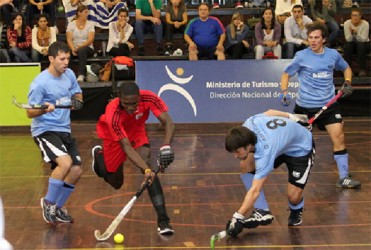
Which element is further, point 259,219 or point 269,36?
point 269,36

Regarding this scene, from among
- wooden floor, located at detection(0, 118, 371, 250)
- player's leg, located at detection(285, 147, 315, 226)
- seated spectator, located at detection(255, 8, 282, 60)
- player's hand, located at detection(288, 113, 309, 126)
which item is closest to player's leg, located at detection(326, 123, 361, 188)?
wooden floor, located at detection(0, 118, 371, 250)

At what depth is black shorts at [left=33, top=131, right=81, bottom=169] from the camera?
8.59 metres

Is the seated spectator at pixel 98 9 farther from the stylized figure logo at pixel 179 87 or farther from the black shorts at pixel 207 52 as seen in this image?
the stylized figure logo at pixel 179 87

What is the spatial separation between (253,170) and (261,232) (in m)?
0.60

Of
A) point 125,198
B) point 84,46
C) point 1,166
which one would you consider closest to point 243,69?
point 84,46

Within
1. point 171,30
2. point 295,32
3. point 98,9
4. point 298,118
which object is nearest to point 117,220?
point 298,118

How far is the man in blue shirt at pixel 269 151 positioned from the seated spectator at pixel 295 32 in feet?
27.4

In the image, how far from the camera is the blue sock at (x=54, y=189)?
337 inches

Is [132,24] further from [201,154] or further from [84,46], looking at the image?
[201,154]

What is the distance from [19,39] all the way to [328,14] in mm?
6067

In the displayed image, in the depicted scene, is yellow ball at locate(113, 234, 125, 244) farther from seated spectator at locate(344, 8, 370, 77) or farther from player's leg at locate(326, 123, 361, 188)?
seated spectator at locate(344, 8, 370, 77)

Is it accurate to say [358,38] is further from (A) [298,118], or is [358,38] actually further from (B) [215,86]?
(A) [298,118]

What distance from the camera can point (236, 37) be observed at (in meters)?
16.8

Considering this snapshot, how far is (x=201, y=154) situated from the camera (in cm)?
1299
